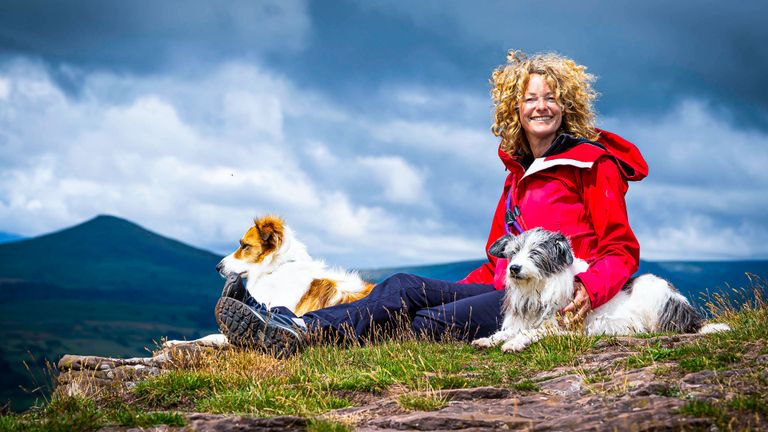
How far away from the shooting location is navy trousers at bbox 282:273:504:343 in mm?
8281

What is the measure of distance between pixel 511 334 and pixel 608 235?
55.7 inches

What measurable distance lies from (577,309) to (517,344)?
76 cm

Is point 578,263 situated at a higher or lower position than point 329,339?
higher

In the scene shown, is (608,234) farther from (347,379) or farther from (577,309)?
(347,379)

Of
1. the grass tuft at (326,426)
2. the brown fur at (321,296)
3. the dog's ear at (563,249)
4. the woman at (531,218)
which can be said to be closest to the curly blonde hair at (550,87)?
the woman at (531,218)

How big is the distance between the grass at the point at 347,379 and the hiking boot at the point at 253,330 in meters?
0.21

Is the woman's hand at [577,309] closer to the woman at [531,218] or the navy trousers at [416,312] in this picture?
the woman at [531,218]

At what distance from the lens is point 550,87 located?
27.2 feet

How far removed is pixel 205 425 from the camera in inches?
193

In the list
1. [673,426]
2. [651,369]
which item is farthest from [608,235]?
[673,426]

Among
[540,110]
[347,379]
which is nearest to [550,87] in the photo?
[540,110]

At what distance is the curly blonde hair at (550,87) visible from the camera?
8.38 m

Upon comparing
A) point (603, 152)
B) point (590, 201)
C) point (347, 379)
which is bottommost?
point (347, 379)

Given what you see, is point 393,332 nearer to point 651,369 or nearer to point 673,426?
point 651,369
